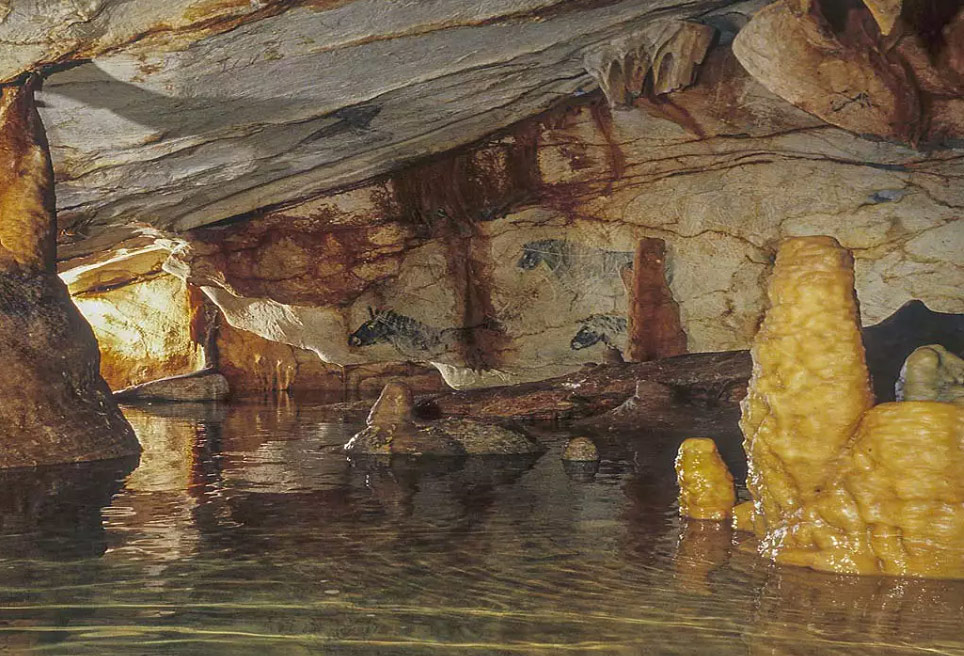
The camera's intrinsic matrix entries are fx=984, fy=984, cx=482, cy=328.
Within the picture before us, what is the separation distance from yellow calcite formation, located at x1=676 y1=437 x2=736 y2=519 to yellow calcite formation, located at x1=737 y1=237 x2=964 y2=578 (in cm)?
63

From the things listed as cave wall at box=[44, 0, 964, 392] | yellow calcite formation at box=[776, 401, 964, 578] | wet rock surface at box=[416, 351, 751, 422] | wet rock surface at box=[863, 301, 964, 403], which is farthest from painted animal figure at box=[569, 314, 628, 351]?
yellow calcite formation at box=[776, 401, 964, 578]

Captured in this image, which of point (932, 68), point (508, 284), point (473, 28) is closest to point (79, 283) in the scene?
point (508, 284)

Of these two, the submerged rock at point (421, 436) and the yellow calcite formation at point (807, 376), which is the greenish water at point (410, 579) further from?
the submerged rock at point (421, 436)

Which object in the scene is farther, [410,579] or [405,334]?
[405,334]

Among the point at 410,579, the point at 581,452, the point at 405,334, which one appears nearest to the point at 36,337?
the point at 581,452

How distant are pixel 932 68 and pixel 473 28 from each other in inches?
119

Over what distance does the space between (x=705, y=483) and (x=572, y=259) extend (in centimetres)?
866

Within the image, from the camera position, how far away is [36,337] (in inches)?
289

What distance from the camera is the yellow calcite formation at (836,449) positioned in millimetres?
3670

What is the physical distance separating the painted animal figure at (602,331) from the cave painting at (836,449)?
942 cm

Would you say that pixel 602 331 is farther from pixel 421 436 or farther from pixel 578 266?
pixel 421 436

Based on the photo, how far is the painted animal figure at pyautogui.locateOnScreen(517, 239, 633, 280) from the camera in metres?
13.1

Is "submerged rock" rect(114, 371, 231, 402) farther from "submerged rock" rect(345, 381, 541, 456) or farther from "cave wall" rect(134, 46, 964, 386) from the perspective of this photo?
"submerged rock" rect(345, 381, 541, 456)

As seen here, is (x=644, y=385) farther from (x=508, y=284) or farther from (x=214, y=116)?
(x=214, y=116)
